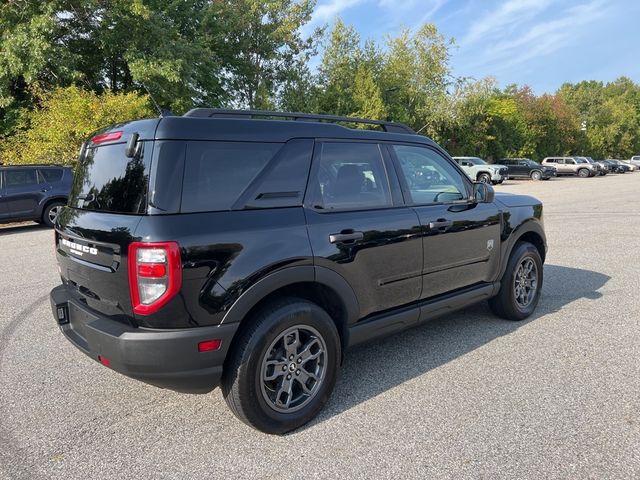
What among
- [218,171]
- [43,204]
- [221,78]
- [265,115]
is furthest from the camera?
[221,78]

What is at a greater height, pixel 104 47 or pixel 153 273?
pixel 104 47

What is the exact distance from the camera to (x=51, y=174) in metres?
12.4

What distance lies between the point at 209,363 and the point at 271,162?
4.01 feet

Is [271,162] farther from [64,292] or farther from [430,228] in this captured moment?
[64,292]

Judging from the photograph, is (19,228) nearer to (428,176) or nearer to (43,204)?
(43,204)

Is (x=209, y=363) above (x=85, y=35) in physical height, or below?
below

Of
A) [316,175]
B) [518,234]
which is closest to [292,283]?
[316,175]

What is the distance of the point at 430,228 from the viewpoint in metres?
3.56

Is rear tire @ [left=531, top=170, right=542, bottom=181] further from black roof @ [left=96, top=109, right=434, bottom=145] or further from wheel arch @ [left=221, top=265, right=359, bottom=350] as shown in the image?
wheel arch @ [left=221, top=265, right=359, bottom=350]

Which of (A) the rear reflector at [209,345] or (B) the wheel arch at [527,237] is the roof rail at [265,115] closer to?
(A) the rear reflector at [209,345]

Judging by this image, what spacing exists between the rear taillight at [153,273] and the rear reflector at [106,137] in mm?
815

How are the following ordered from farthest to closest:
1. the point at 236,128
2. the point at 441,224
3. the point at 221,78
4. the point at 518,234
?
the point at 221,78
the point at 518,234
the point at 441,224
the point at 236,128

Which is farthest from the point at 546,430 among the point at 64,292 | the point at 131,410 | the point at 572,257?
the point at 572,257

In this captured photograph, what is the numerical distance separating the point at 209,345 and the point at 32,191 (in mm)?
11913
